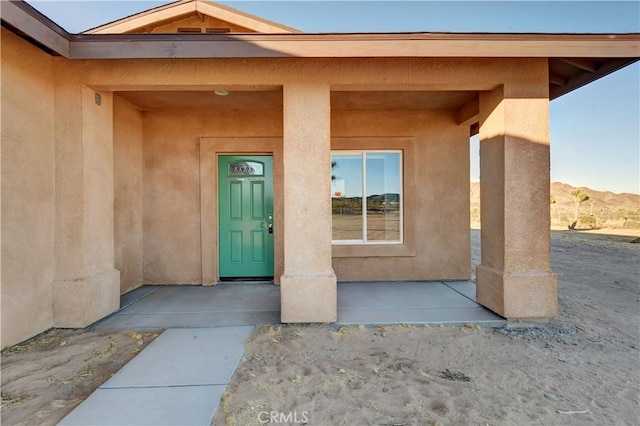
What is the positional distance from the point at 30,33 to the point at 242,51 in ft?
6.91

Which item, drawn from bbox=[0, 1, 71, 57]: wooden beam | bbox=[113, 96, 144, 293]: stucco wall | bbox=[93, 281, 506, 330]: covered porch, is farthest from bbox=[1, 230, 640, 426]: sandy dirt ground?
bbox=[0, 1, 71, 57]: wooden beam

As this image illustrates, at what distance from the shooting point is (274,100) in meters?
5.42

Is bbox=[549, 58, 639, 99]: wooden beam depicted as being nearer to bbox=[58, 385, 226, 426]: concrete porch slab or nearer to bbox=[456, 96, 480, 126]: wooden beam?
bbox=[456, 96, 480, 126]: wooden beam

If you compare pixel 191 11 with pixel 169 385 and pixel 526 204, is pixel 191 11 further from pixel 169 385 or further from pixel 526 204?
pixel 526 204

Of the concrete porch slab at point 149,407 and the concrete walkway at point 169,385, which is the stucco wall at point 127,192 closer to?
the concrete walkway at point 169,385

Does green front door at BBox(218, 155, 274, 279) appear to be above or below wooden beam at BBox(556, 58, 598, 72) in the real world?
below

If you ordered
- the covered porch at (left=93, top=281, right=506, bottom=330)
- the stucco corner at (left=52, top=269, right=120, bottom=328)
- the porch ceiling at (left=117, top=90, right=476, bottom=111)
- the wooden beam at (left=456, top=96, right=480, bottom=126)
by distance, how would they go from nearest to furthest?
1. the stucco corner at (left=52, top=269, right=120, bottom=328)
2. the covered porch at (left=93, top=281, right=506, bottom=330)
3. the porch ceiling at (left=117, top=90, right=476, bottom=111)
4. the wooden beam at (left=456, top=96, right=480, bottom=126)

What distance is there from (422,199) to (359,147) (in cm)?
166

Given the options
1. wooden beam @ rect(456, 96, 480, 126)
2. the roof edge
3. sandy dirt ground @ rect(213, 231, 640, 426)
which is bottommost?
sandy dirt ground @ rect(213, 231, 640, 426)

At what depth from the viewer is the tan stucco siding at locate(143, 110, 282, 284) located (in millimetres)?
6195

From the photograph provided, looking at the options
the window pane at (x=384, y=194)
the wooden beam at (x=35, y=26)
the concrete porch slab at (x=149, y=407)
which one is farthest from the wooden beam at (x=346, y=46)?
the concrete porch slab at (x=149, y=407)

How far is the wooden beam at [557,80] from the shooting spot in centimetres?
466

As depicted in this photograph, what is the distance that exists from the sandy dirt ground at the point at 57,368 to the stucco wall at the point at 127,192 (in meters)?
1.80

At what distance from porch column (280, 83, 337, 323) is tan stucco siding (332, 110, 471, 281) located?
228 cm
